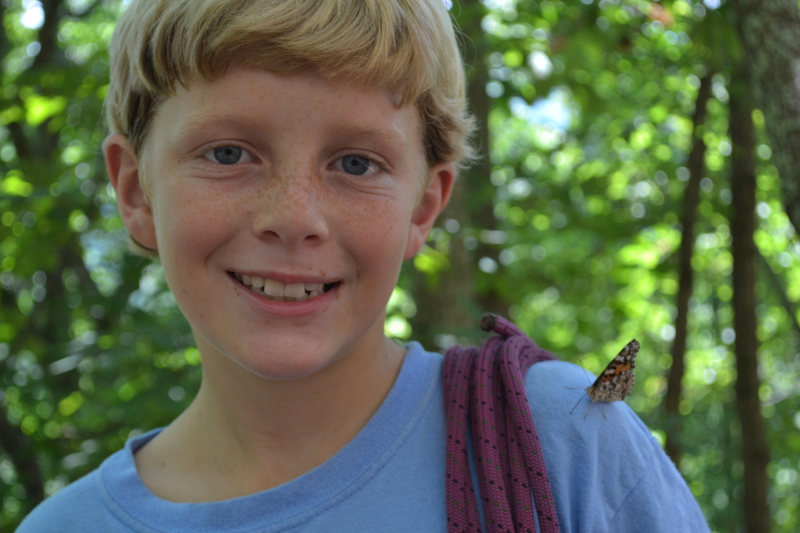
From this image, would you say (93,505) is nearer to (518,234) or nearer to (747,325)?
(518,234)

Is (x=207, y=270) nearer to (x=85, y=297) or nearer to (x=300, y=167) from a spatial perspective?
(x=300, y=167)

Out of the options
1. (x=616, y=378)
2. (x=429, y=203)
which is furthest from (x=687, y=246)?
(x=616, y=378)

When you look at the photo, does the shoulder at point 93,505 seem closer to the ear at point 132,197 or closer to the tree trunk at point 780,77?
the ear at point 132,197

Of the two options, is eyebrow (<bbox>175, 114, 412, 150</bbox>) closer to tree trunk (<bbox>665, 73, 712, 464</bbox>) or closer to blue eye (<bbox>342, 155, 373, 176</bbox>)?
Answer: blue eye (<bbox>342, 155, 373, 176</bbox>)

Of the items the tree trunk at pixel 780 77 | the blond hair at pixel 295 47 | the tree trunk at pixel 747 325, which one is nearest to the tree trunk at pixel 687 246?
the tree trunk at pixel 747 325

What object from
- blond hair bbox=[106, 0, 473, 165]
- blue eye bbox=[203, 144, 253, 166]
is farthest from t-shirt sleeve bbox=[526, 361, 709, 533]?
blue eye bbox=[203, 144, 253, 166]


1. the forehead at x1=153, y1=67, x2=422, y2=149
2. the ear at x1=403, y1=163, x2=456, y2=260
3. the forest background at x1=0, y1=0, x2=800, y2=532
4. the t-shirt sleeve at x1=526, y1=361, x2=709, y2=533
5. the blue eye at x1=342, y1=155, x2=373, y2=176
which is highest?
the forehead at x1=153, y1=67, x2=422, y2=149
